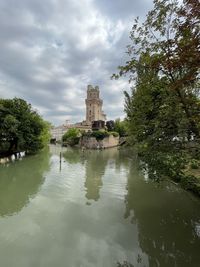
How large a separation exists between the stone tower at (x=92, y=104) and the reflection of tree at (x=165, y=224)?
109m

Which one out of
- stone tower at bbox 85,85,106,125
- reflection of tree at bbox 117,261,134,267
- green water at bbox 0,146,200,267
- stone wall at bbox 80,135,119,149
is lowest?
reflection of tree at bbox 117,261,134,267

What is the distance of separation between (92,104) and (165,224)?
4584 inches

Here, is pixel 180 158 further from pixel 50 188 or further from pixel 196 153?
pixel 50 188

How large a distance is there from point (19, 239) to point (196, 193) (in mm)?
10665

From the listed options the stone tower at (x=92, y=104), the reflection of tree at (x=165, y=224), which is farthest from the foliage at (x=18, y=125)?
the stone tower at (x=92, y=104)

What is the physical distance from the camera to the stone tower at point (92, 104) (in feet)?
411

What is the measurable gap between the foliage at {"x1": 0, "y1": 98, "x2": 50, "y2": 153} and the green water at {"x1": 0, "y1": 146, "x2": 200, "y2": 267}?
18342 millimetres

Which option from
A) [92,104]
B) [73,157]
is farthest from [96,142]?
[92,104]

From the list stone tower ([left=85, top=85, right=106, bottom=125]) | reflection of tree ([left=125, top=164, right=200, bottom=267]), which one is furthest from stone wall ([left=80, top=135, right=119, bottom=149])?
reflection of tree ([left=125, top=164, right=200, bottom=267])

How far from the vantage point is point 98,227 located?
10602mm

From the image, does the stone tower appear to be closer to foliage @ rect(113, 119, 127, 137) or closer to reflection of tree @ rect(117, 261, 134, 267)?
foliage @ rect(113, 119, 127, 137)

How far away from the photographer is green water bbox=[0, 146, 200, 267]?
796 cm

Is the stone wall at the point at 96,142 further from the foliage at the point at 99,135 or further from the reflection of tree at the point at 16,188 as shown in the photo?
the reflection of tree at the point at 16,188

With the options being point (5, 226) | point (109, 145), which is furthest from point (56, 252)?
point (109, 145)
